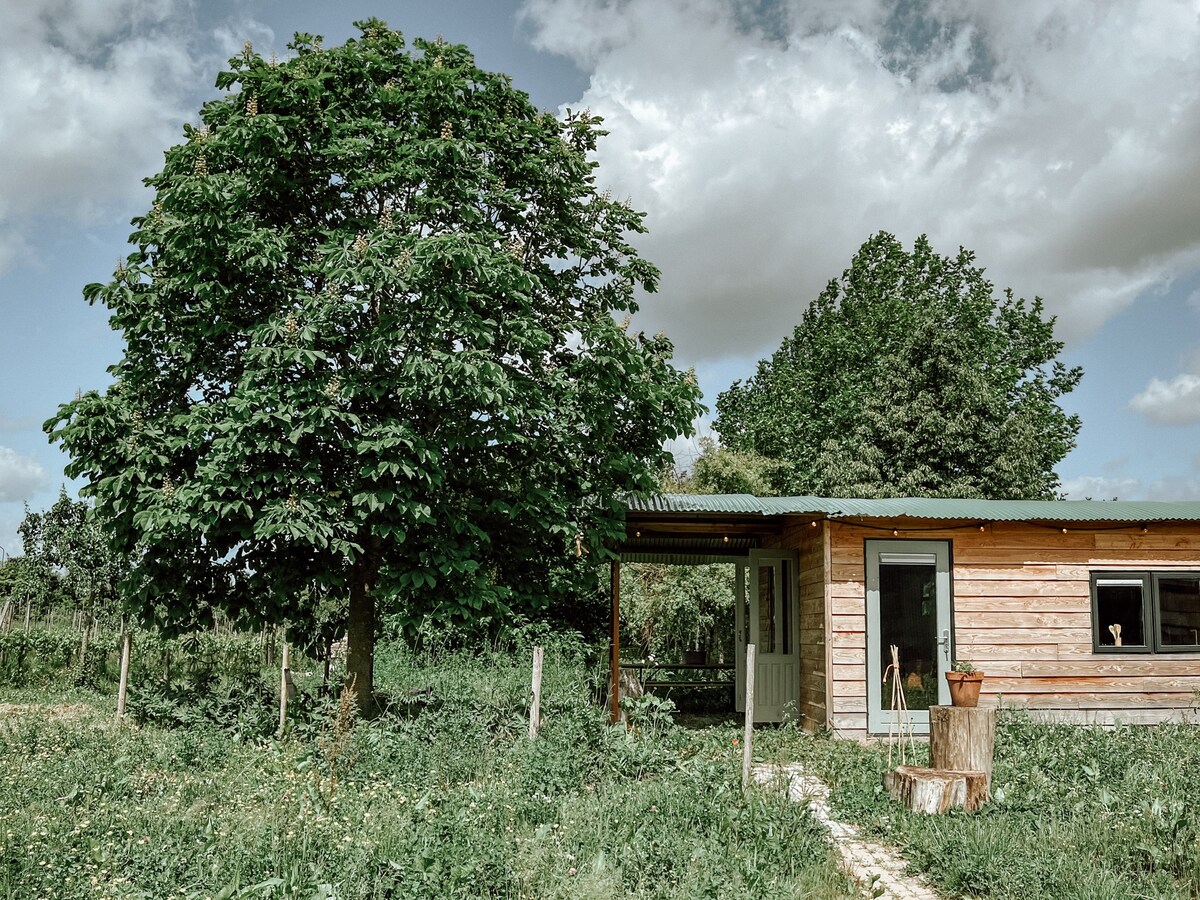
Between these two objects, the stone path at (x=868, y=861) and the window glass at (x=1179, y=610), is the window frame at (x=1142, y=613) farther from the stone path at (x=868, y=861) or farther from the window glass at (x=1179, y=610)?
the stone path at (x=868, y=861)

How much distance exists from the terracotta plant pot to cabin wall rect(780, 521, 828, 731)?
1937mm

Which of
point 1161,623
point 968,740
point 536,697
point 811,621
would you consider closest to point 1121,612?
point 1161,623

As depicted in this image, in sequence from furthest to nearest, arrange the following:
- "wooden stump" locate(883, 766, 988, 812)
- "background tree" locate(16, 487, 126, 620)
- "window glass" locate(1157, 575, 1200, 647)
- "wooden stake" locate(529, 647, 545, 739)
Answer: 1. "background tree" locate(16, 487, 126, 620)
2. "window glass" locate(1157, 575, 1200, 647)
3. "wooden stake" locate(529, 647, 545, 739)
4. "wooden stump" locate(883, 766, 988, 812)

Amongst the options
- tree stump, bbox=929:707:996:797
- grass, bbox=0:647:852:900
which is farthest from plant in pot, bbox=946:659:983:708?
grass, bbox=0:647:852:900

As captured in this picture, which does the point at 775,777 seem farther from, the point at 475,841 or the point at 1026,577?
the point at 1026,577

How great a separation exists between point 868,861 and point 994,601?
Result: 253 inches

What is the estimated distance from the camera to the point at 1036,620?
12.3 m

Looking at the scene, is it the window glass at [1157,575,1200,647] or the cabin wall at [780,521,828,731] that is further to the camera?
the window glass at [1157,575,1200,647]

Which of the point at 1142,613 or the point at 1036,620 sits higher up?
the point at 1142,613

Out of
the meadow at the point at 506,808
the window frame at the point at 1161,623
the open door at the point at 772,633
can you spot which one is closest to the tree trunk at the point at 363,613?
the meadow at the point at 506,808

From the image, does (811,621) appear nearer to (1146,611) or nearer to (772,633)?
(772,633)

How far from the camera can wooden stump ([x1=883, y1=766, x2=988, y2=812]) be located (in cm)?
774

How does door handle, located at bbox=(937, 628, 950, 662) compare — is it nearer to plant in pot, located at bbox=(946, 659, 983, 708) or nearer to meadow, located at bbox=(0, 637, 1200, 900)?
meadow, located at bbox=(0, 637, 1200, 900)

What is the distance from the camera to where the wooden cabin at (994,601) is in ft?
38.8
